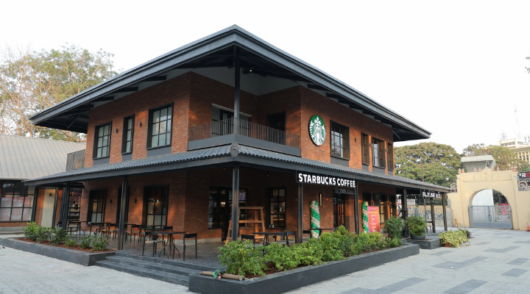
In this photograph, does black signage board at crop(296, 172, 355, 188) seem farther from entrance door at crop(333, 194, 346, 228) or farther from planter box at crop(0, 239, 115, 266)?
planter box at crop(0, 239, 115, 266)

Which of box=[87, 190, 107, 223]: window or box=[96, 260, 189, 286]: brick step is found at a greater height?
box=[87, 190, 107, 223]: window

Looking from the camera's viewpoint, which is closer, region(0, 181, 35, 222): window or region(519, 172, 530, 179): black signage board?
region(0, 181, 35, 222): window

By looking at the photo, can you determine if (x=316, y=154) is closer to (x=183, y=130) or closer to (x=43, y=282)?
(x=183, y=130)

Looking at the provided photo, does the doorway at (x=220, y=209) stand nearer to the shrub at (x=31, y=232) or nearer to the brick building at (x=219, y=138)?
the brick building at (x=219, y=138)

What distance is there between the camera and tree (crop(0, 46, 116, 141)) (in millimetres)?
27953

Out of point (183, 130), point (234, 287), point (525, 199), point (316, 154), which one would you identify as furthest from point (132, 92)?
point (525, 199)

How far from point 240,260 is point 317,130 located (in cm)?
857

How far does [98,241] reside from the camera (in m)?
10.6

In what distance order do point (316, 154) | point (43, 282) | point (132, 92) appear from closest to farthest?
point (43, 282) < point (316, 154) < point (132, 92)

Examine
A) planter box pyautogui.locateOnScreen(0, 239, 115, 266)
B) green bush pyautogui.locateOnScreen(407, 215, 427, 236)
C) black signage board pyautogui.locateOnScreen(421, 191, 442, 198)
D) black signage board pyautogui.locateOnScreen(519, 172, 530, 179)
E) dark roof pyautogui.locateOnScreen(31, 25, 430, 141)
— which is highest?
dark roof pyautogui.locateOnScreen(31, 25, 430, 141)

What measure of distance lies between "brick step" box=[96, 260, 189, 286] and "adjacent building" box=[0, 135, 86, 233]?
1136 centimetres

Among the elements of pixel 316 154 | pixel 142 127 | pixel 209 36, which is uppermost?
pixel 209 36

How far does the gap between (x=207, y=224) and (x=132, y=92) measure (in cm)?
693

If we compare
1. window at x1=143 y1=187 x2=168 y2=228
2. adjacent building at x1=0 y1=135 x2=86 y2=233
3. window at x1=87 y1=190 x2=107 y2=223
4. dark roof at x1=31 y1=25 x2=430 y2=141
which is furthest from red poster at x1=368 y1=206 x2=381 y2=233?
A: adjacent building at x1=0 y1=135 x2=86 y2=233
